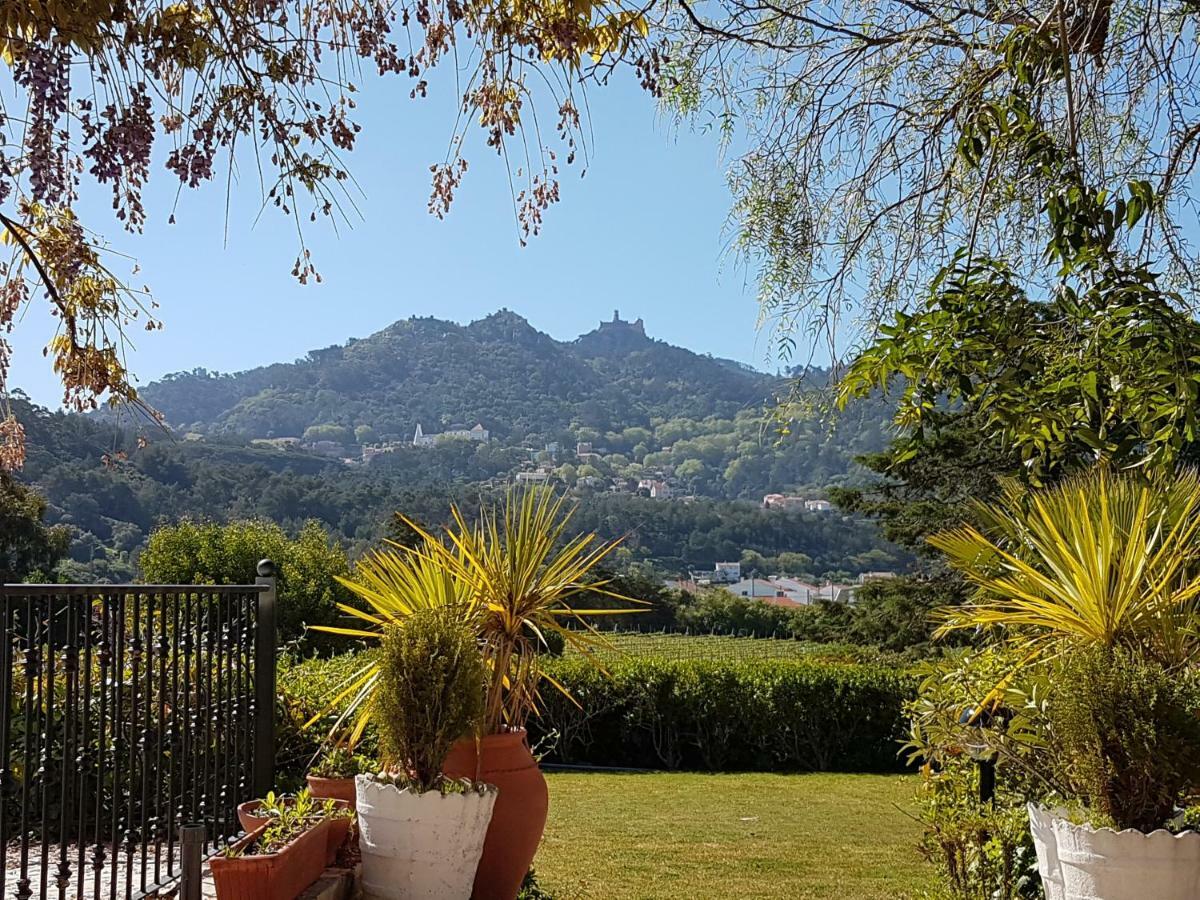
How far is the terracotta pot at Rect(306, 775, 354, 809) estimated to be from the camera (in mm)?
4188

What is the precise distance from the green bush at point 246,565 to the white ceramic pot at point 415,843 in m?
12.6

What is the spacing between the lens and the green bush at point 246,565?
16.5 meters

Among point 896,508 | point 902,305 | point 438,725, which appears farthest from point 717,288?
point 896,508

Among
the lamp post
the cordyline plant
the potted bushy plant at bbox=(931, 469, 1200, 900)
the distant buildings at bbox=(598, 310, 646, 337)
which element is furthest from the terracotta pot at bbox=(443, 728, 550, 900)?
the distant buildings at bbox=(598, 310, 646, 337)

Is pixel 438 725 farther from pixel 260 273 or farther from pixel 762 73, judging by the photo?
pixel 762 73

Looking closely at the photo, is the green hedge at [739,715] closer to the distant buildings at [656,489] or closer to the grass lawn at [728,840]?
the grass lawn at [728,840]

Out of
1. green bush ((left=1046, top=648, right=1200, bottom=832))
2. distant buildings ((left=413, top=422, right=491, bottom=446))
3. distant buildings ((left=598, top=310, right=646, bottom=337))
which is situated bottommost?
green bush ((left=1046, top=648, right=1200, bottom=832))

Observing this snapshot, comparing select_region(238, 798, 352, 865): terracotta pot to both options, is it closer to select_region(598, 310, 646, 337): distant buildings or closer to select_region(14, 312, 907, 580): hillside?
select_region(14, 312, 907, 580): hillside

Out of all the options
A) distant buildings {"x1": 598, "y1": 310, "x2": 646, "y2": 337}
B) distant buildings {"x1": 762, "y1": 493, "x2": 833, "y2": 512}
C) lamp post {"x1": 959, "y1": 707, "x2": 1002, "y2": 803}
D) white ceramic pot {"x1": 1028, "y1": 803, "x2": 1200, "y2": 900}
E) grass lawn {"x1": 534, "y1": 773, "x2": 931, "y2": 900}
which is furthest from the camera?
distant buildings {"x1": 598, "y1": 310, "x2": 646, "y2": 337}

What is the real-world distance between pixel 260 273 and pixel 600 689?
10.6 m

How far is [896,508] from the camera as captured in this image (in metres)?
21.0

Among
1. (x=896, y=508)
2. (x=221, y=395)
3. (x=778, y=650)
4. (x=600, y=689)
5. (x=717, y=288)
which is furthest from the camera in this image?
(x=221, y=395)

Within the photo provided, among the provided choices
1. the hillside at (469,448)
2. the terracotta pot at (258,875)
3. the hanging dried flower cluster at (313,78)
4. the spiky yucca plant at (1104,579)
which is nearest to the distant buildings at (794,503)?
the hillside at (469,448)

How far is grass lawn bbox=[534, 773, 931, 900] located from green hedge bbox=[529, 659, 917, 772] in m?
1.42
